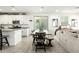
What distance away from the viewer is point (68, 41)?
2.82 metres

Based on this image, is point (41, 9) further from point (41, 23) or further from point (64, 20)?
point (64, 20)

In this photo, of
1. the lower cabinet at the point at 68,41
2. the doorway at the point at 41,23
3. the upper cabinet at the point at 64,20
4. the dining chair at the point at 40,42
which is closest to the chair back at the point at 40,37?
the dining chair at the point at 40,42

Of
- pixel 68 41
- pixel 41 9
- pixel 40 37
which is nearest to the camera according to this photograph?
pixel 41 9

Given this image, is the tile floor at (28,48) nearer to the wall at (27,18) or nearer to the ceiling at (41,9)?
the wall at (27,18)

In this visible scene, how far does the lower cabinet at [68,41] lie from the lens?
261cm

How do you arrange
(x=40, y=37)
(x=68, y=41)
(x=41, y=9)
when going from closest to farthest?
(x=41, y=9)
(x=68, y=41)
(x=40, y=37)

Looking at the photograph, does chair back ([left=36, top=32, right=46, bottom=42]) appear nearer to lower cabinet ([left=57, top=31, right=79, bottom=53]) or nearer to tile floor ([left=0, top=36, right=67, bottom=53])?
tile floor ([left=0, top=36, right=67, bottom=53])

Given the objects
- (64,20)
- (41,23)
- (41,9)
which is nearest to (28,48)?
(41,23)

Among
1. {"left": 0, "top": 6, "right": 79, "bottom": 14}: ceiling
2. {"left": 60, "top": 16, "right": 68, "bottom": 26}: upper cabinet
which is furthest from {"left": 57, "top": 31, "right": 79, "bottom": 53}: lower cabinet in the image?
{"left": 0, "top": 6, "right": 79, "bottom": 14}: ceiling

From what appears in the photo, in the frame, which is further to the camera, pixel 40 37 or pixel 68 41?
pixel 40 37

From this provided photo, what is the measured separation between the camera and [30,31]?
2814 mm
